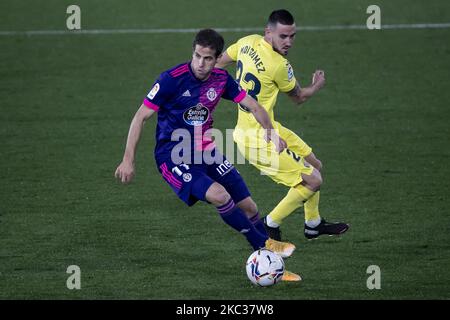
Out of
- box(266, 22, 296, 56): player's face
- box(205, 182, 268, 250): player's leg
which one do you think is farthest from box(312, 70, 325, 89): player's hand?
box(205, 182, 268, 250): player's leg

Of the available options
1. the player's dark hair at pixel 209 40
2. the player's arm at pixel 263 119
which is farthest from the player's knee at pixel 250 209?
the player's dark hair at pixel 209 40

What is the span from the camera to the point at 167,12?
22.9 m

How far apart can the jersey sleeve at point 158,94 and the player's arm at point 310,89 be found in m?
1.85

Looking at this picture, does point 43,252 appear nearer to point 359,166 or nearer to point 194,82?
point 194,82

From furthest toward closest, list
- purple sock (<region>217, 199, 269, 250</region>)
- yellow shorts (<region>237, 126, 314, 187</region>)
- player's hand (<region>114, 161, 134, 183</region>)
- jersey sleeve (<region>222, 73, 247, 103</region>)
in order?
yellow shorts (<region>237, 126, 314, 187</region>) → jersey sleeve (<region>222, 73, 247, 103</region>) → purple sock (<region>217, 199, 269, 250</region>) → player's hand (<region>114, 161, 134, 183</region>)

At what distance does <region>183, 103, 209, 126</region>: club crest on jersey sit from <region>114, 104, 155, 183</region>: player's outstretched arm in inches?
16.7

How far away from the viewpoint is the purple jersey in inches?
370

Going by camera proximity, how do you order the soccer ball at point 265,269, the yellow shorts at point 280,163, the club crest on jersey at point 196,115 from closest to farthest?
the soccer ball at point 265,269, the club crest on jersey at point 196,115, the yellow shorts at point 280,163

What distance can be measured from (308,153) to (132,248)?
2.23 meters

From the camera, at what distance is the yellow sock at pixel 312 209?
10828mm

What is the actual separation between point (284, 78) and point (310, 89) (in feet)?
1.03

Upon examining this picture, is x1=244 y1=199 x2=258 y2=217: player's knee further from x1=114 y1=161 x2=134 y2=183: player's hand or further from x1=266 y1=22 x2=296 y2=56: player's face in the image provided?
x1=266 y1=22 x2=296 y2=56: player's face

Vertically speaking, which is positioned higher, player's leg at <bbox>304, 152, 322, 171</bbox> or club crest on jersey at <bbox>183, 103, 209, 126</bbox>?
club crest on jersey at <bbox>183, 103, 209, 126</bbox>

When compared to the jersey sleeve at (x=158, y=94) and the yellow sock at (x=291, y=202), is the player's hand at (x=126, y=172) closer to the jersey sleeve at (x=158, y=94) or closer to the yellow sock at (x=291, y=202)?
the jersey sleeve at (x=158, y=94)
